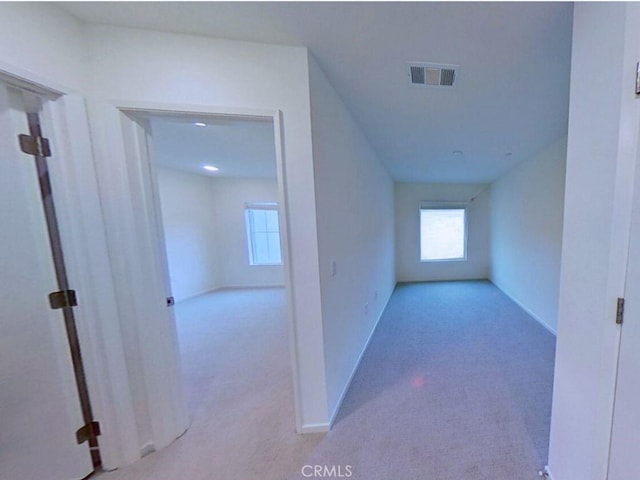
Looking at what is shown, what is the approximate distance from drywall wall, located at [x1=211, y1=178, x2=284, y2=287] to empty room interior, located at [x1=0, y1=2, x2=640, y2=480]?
128 inches

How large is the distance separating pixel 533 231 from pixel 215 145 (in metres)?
4.39

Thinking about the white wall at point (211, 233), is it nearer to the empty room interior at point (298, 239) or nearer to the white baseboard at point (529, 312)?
the empty room interior at point (298, 239)

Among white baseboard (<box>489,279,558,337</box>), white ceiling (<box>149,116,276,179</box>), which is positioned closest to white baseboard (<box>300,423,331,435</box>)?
white ceiling (<box>149,116,276,179</box>)

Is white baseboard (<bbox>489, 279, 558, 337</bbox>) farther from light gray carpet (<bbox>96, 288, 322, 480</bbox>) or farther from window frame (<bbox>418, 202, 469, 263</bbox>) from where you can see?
light gray carpet (<bbox>96, 288, 322, 480</bbox>)

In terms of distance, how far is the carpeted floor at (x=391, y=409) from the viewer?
1.32 metres

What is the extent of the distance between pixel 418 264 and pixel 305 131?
4702 millimetres

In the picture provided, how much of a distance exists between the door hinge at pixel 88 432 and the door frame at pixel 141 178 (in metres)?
0.27

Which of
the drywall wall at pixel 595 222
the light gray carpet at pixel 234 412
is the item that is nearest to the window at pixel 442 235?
the light gray carpet at pixel 234 412

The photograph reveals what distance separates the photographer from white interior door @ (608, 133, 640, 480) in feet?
2.64

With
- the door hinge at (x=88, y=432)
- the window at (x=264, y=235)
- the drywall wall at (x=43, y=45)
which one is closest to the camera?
the drywall wall at (x=43, y=45)

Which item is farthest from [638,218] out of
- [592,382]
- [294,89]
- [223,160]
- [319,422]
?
[223,160]

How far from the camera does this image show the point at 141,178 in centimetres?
130

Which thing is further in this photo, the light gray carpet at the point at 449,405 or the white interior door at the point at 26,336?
the light gray carpet at the point at 449,405

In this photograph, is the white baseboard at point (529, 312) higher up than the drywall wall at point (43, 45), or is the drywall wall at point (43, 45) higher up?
the drywall wall at point (43, 45)
